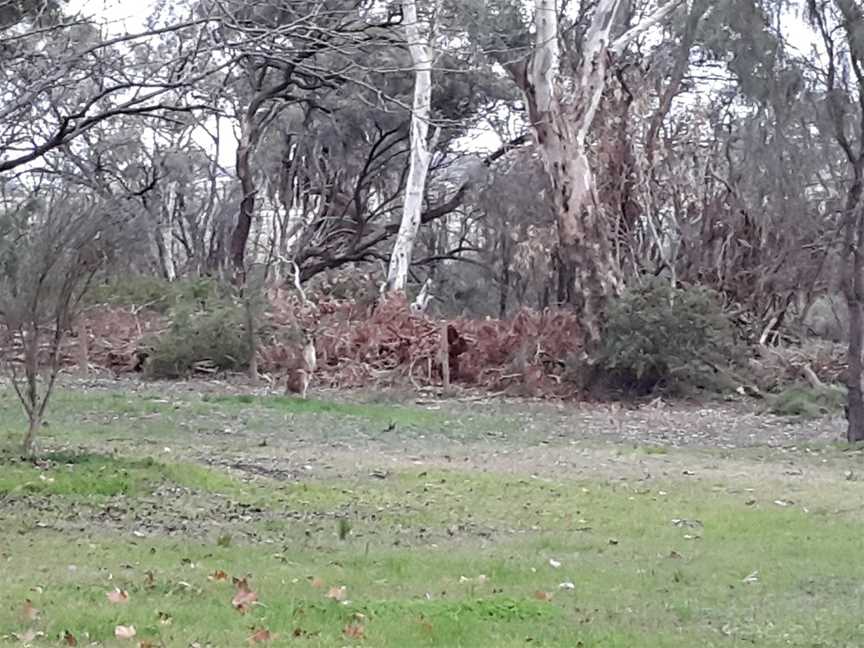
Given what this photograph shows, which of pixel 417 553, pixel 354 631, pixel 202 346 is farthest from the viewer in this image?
pixel 202 346

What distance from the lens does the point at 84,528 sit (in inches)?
350

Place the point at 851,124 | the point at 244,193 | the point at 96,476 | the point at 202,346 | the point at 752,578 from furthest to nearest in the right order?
1. the point at 244,193
2. the point at 202,346
3. the point at 851,124
4. the point at 96,476
5. the point at 752,578

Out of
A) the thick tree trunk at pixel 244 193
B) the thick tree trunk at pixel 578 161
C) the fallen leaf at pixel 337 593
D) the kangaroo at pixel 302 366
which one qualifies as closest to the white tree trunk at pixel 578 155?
the thick tree trunk at pixel 578 161

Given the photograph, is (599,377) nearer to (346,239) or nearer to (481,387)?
(481,387)

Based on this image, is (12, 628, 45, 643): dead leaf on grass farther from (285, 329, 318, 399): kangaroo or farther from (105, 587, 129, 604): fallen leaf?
(285, 329, 318, 399): kangaroo

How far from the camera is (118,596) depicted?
6.35 metres

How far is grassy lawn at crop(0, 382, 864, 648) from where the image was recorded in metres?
6.03

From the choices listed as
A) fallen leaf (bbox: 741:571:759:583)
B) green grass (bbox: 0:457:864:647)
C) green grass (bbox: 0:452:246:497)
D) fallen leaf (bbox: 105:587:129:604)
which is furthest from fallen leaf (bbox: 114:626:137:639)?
green grass (bbox: 0:452:246:497)

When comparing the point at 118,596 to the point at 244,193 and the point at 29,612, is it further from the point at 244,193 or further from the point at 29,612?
the point at 244,193

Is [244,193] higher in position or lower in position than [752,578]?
higher

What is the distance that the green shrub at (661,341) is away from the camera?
22984 mm

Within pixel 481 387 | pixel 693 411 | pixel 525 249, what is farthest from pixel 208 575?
pixel 525 249

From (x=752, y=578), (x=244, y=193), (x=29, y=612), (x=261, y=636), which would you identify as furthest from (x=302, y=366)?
(x=261, y=636)

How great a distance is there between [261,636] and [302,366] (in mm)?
18659
